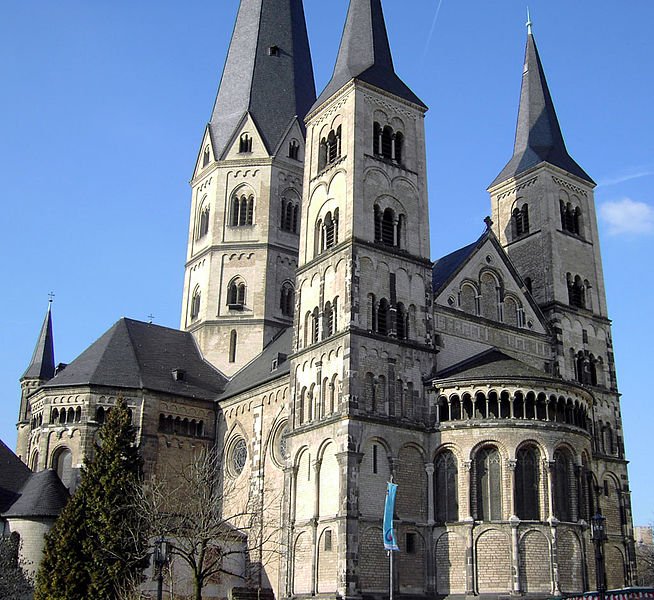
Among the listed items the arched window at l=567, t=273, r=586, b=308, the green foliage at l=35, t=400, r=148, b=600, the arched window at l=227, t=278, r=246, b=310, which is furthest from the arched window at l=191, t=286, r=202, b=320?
the arched window at l=567, t=273, r=586, b=308

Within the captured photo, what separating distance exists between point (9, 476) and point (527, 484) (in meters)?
25.3

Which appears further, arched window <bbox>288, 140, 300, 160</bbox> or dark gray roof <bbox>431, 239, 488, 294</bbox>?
arched window <bbox>288, 140, 300, 160</bbox>

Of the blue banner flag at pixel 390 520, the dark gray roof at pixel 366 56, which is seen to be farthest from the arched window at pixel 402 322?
the dark gray roof at pixel 366 56

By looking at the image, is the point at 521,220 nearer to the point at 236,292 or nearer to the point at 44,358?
the point at 236,292

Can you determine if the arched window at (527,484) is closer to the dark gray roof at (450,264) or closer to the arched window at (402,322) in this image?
the arched window at (402,322)

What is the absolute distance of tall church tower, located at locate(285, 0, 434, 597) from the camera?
3497 cm

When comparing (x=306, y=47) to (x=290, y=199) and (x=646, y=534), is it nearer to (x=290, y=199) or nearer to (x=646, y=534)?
(x=290, y=199)

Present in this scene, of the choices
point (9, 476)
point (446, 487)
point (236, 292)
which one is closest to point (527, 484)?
point (446, 487)

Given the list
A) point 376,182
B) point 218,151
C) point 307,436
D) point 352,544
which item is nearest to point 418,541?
point 352,544

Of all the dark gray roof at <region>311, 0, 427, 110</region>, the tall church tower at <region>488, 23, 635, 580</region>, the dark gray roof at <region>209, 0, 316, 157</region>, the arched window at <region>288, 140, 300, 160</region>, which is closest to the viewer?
the dark gray roof at <region>311, 0, 427, 110</region>

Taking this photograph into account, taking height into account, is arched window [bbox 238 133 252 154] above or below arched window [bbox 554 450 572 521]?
above

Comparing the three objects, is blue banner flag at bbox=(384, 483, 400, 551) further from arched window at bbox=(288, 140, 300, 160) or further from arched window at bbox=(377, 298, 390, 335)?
arched window at bbox=(288, 140, 300, 160)

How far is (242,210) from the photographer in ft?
183

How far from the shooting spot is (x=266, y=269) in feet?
177
